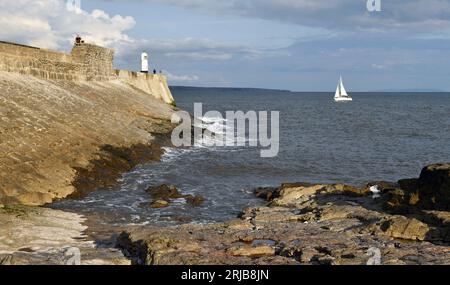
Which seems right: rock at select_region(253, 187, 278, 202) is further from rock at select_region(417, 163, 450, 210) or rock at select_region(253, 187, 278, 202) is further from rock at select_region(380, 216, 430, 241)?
rock at select_region(380, 216, 430, 241)

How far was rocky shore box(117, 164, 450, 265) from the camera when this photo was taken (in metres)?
10.3

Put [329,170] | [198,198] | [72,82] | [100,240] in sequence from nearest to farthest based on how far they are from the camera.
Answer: [100,240] < [198,198] < [329,170] < [72,82]

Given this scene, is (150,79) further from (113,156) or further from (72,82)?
(113,156)

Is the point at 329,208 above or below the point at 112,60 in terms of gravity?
below

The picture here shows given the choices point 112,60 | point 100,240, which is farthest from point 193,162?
point 112,60

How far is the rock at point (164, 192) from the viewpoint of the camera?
19.2 meters

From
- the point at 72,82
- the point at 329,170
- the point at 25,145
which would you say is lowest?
the point at 329,170

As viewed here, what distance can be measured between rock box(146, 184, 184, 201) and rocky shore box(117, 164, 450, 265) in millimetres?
3903

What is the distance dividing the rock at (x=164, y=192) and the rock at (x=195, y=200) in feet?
1.90

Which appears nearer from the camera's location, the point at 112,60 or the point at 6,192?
the point at 6,192

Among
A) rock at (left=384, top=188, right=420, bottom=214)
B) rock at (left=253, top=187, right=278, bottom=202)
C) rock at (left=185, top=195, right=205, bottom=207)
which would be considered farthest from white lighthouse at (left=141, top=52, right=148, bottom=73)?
rock at (left=384, top=188, right=420, bottom=214)

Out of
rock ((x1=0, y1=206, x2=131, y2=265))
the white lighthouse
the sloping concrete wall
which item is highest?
the white lighthouse

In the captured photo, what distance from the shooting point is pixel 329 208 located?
15.5 meters
